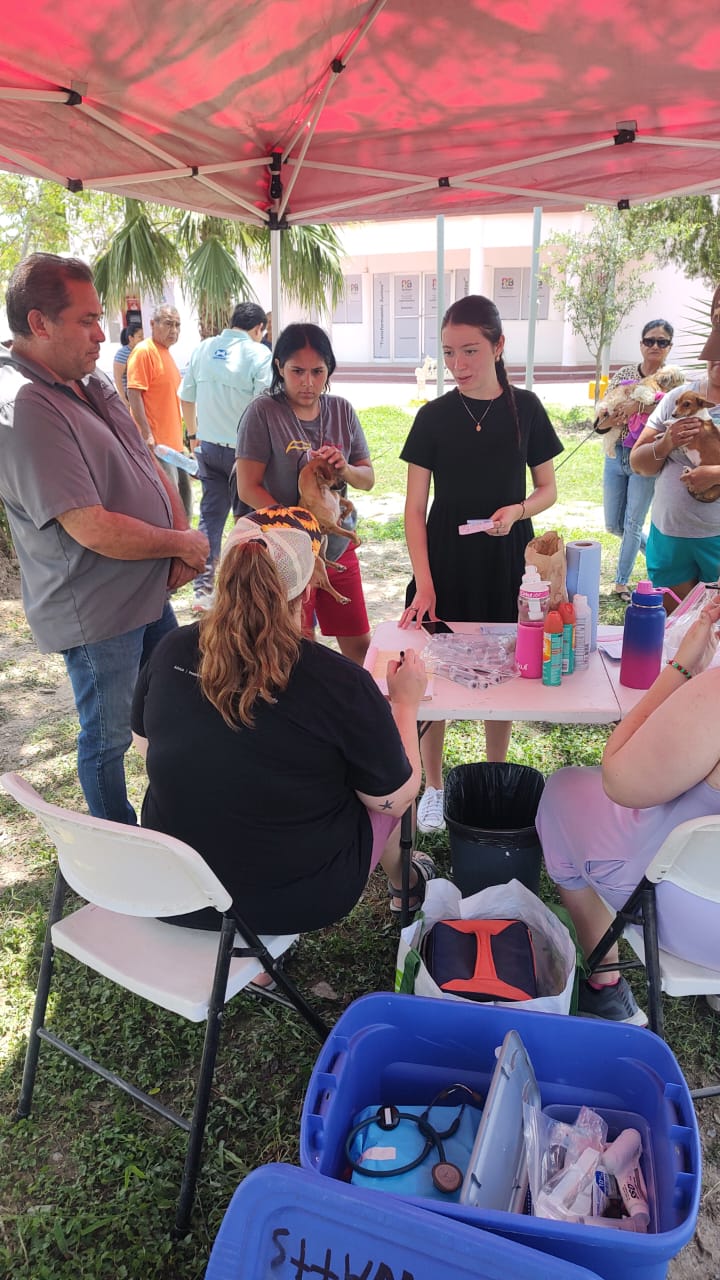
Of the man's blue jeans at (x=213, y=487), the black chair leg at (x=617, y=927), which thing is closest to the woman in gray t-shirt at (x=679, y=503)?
the black chair leg at (x=617, y=927)

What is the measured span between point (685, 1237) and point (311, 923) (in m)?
0.87

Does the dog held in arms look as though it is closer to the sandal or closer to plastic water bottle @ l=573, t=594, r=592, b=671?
plastic water bottle @ l=573, t=594, r=592, b=671

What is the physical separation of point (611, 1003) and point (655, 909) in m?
0.57

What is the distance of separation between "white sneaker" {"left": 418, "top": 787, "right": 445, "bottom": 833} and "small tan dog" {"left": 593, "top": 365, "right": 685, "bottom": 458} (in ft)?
9.73

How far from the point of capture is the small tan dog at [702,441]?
3.42m

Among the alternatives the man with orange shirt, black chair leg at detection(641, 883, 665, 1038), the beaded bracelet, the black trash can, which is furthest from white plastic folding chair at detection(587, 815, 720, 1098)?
the man with orange shirt

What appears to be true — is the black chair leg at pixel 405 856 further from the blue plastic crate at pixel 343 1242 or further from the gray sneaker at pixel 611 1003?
the blue plastic crate at pixel 343 1242

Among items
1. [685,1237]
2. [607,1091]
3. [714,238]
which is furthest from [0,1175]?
[714,238]

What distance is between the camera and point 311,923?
1.77 meters

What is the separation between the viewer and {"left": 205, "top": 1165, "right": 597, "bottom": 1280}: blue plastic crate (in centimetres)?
101

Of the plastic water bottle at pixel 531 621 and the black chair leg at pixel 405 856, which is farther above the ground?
the plastic water bottle at pixel 531 621

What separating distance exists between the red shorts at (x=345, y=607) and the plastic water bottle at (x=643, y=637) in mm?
1456

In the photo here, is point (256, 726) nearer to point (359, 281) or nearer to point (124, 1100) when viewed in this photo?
point (124, 1100)

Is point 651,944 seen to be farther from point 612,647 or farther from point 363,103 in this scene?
point 363,103
